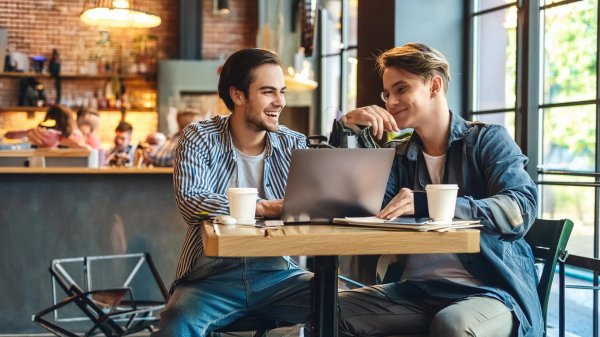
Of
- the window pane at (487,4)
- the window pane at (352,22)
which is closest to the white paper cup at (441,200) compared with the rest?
the window pane at (487,4)

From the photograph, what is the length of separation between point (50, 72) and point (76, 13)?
91 cm

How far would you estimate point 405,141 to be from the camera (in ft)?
7.85

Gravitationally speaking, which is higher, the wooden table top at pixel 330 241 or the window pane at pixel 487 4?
the window pane at pixel 487 4

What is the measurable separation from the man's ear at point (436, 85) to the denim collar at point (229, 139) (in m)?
0.55

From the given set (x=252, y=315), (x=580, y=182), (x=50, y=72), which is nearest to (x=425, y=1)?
(x=580, y=182)

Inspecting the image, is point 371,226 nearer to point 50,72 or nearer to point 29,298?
point 29,298

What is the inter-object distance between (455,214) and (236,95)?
3.03 ft

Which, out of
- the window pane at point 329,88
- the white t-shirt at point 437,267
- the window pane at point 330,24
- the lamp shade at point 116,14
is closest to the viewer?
the white t-shirt at point 437,267

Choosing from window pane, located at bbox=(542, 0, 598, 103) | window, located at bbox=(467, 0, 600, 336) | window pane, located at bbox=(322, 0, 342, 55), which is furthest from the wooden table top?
window pane, located at bbox=(322, 0, 342, 55)

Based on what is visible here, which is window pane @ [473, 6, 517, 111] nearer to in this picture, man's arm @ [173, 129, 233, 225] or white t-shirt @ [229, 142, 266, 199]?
Answer: white t-shirt @ [229, 142, 266, 199]

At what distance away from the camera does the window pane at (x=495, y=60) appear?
4.33 meters

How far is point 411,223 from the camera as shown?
1.75 m

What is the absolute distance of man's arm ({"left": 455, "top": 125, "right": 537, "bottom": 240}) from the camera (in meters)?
1.93

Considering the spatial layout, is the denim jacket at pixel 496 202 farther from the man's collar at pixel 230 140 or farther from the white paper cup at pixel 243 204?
the white paper cup at pixel 243 204
